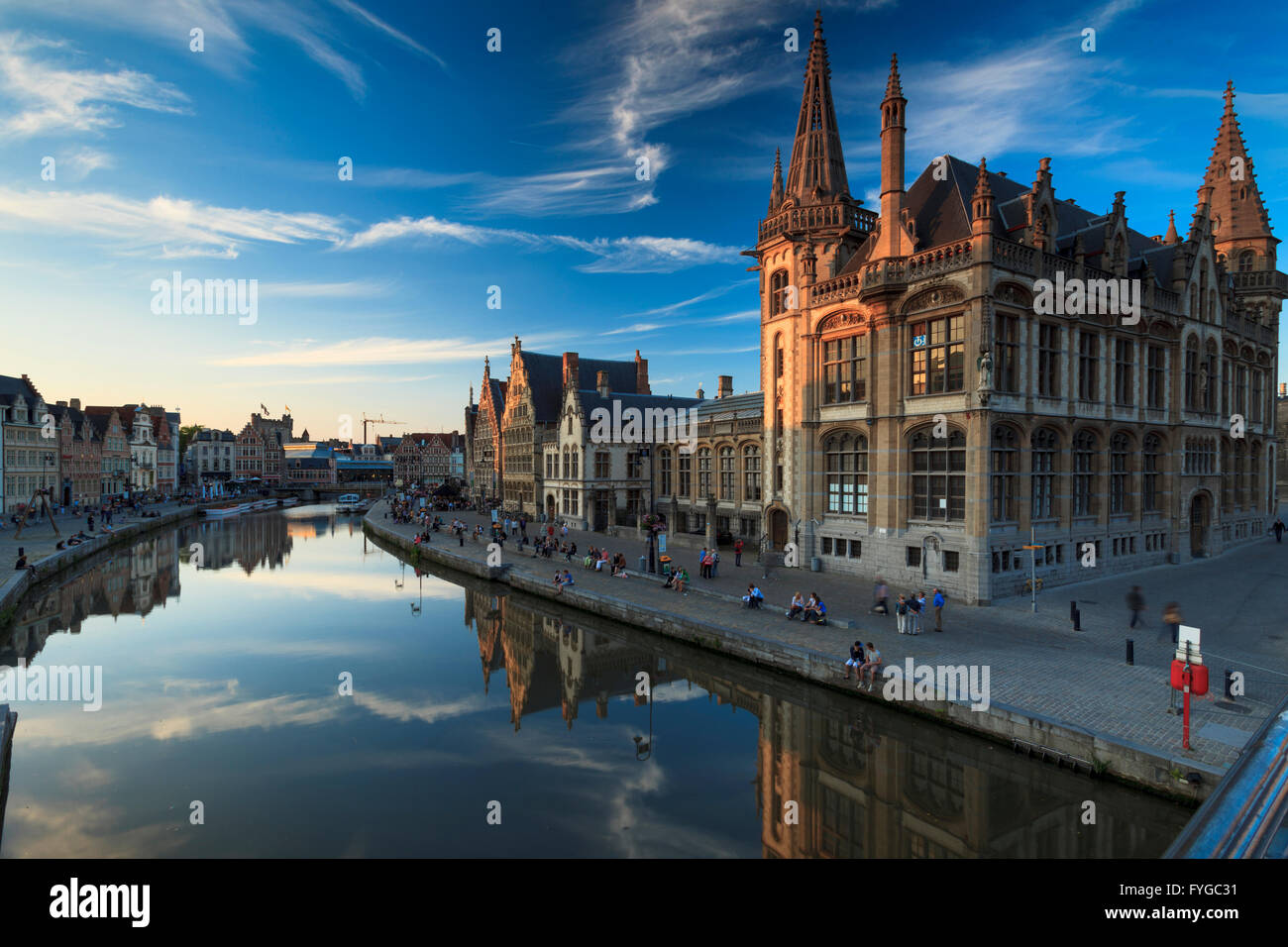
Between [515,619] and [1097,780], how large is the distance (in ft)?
66.6

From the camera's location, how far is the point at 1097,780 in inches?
458

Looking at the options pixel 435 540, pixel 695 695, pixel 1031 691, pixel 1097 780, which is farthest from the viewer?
pixel 435 540

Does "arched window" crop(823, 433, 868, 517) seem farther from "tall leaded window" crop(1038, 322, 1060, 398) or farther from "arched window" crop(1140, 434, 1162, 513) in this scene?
"arched window" crop(1140, 434, 1162, 513)

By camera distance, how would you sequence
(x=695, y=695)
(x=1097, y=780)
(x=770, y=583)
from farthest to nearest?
1. (x=770, y=583)
2. (x=695, y=695)
3. (x=1097, y=780)

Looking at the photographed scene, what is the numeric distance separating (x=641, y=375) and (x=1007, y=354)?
137 feet

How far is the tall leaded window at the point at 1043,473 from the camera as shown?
2461cm

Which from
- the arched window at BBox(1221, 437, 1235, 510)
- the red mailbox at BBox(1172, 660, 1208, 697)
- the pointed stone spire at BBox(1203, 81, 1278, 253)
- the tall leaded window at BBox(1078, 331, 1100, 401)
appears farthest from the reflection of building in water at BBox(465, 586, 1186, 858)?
the pointed stone spire at BBox(1203, 81, 1278, 253)

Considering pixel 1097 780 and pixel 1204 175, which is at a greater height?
pixel 1204 175

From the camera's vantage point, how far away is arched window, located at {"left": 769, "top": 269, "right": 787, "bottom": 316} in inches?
1254

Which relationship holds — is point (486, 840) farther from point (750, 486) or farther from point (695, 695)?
point (750, 486)

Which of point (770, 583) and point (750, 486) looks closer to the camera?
point (770, 583)

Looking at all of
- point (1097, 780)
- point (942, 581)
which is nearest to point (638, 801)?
point (1097, 780)

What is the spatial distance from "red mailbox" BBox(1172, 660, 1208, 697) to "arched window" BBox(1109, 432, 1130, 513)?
1896 cm
